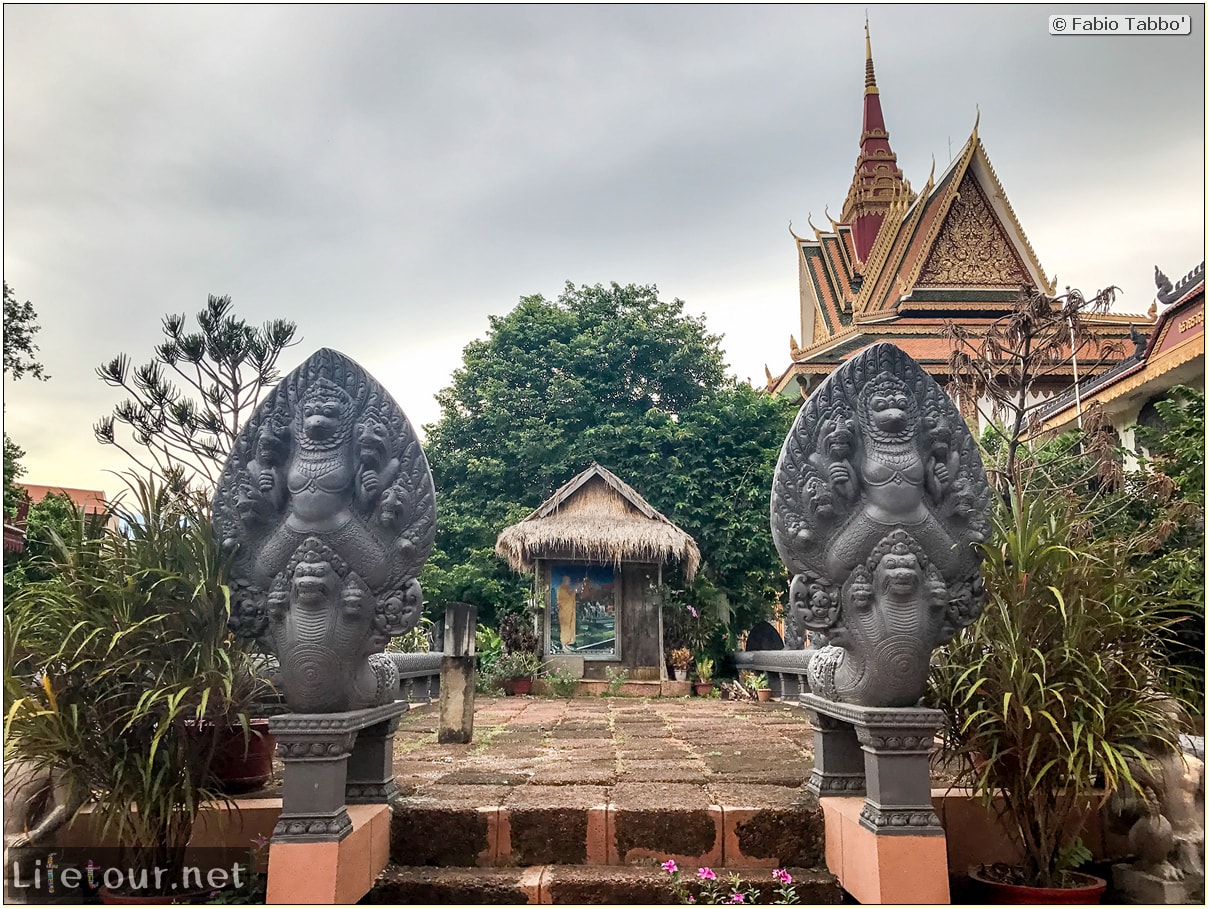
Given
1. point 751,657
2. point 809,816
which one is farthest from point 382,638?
point 751,657

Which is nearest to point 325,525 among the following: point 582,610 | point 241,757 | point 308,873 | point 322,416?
point 322,416

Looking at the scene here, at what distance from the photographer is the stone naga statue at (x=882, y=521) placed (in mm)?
2588

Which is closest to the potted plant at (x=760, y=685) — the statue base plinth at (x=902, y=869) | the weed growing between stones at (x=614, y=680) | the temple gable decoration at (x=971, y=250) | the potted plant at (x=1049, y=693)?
the weed growing between stones at (x=614, y=680)

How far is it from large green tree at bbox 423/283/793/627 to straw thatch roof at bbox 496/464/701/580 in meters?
0.98

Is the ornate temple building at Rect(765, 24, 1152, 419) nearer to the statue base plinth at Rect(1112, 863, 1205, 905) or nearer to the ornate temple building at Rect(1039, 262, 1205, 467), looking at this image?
the ornate temple building at Rect(1039, 262, 1205, 467)

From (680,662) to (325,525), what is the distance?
30.9 feet

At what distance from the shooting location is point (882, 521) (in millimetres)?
2648

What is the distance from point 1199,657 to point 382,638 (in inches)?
179

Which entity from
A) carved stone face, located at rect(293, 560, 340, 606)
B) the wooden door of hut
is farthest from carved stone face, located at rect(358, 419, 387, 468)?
the wooden door of hut

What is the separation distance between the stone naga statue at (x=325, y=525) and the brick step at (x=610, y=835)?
61 cm

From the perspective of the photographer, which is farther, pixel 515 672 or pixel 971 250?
pixel 971 250

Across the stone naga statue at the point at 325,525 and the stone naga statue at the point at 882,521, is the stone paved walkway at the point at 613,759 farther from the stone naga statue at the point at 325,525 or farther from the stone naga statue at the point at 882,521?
the stone naga statue at the point at 325,525

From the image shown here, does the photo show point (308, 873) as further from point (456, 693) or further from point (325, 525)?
point (456, 693)

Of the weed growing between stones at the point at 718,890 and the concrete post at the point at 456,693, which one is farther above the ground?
the concrete post at the point at 456,693
